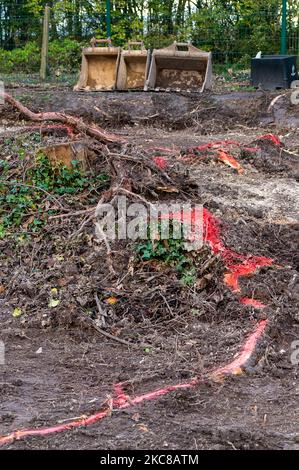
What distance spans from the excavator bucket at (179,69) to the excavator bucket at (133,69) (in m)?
0.22

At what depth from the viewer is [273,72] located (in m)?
13.8

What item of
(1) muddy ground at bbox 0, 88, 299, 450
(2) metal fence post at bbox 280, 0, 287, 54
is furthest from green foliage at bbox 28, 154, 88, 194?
(2) metal fence post at bbox 280, 0, 287, 54

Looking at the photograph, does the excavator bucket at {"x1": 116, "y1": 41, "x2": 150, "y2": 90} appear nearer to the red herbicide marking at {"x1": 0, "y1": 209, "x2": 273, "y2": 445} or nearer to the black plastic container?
the black plastic container

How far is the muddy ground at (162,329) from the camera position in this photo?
14.3ft

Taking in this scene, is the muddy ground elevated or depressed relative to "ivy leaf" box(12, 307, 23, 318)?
elevated

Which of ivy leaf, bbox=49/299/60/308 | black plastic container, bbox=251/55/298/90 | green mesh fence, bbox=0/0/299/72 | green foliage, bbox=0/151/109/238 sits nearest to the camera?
ivy leaf, bbox=49/299/60/308

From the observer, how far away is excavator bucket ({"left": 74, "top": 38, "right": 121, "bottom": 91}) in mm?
14000

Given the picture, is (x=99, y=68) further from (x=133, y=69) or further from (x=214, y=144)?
(x=214, y=144)

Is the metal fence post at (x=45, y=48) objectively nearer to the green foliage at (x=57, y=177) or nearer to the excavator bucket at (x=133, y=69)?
the excavator bucket at (x=133, y=69)

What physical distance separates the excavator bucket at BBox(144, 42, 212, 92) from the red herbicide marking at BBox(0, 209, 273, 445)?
711 centimetres

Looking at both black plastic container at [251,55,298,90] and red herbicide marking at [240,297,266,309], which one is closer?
red herbicide marking at [240,297,266,309]

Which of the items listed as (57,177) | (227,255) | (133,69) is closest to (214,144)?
(57,177)

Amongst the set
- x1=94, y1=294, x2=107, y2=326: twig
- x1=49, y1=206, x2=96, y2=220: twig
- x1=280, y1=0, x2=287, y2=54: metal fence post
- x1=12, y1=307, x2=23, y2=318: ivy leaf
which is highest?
x1=280, y1=0, x2=287, y2=54: metal fence post

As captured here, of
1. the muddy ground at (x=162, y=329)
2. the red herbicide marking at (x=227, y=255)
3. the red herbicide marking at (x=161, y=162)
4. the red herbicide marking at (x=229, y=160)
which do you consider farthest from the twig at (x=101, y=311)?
the red herbicide marking at (x=229, y=160)
